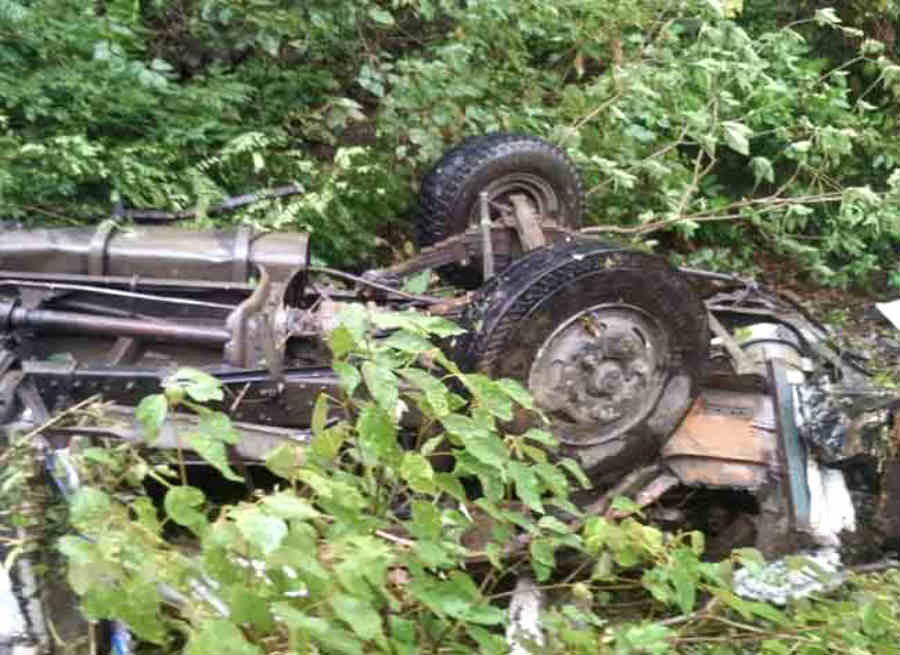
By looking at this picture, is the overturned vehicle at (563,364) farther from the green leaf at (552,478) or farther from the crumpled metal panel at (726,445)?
the green leaf at (552,478)

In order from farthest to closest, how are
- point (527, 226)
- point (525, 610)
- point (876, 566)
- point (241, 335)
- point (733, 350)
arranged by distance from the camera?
point (527, 226), point (733, 350), point (876, 566), point (241, 335), point (525, 610)

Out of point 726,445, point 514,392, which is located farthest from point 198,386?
point 726,445

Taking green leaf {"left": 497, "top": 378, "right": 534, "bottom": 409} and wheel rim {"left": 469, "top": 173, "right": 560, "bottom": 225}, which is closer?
green leaf {"left": 497, "top": 378, "right": 534, "bottom": 409}

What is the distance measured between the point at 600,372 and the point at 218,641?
2.06 metres

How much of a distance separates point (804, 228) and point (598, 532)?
16.3 ft

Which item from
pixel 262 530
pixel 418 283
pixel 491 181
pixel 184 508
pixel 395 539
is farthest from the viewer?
pixel 491 181

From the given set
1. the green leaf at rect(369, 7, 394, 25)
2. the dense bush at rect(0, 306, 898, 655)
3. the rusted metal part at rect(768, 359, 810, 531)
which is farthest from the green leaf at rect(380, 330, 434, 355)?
the green leaf at rect(369, 7, 394, 25)

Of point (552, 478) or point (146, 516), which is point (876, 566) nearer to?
point (552, 478)

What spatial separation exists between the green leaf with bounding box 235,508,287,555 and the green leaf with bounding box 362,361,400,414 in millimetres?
424

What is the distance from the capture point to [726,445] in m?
4.10

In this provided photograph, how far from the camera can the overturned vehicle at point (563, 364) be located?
144 inches

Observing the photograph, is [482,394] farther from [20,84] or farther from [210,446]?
[20,84]

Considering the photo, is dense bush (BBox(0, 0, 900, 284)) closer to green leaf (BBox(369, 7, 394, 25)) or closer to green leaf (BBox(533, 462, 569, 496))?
green leaf (BBox(369, 7, 394, 25))

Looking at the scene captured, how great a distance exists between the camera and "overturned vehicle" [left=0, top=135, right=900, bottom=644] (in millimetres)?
3668
